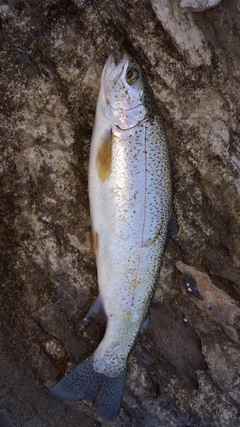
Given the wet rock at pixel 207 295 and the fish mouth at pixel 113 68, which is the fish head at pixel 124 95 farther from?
the wet rock at pixel 207 295

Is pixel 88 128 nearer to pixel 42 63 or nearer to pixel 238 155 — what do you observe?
pixel 42 63

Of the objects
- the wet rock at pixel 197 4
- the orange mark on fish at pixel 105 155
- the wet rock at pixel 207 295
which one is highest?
the wet rock at pixel 197 4

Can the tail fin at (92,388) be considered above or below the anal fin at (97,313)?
below

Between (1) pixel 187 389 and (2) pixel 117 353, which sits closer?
(2) pixel 117 353

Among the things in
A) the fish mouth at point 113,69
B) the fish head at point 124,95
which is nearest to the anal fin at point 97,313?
the fish head at point 124,95

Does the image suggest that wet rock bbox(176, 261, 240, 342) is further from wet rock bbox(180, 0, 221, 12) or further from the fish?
wet rock bbox(180, 0, 221, 12)

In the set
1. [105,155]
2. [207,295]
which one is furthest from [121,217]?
[207,295]

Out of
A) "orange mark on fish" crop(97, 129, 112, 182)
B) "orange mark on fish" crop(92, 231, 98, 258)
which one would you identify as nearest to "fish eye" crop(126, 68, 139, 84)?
"orange mark on fish" crop(97, 129, 112, 182)

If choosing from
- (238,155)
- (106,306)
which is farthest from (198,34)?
(106,306)
